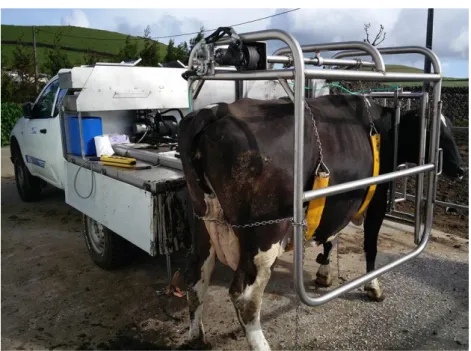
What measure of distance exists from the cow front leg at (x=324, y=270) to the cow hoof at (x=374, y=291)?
0.43m

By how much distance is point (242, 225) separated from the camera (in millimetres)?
2689

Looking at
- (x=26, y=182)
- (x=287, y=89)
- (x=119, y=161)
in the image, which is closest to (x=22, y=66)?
(x=26, y=182)

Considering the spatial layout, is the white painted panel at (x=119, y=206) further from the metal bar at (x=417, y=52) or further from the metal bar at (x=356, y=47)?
the metal bar at (x=417, y=52)

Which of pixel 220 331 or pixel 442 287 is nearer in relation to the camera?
pixel 220 331

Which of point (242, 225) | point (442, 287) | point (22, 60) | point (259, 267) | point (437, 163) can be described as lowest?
point (442, 287)

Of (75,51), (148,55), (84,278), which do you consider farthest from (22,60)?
(84,278)

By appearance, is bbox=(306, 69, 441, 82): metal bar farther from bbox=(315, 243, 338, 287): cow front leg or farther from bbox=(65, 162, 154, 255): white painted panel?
bbox=(315, 243, 338, 287): cow front leg

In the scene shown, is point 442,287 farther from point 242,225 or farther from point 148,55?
point 148,55

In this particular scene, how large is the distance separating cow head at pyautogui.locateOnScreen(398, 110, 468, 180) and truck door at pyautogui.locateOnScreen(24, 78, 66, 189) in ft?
12.4

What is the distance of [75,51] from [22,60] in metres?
12.5

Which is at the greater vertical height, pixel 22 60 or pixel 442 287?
pixel 22 60

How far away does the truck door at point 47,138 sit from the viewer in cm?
546

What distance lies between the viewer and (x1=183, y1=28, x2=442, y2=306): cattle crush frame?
7.23 feet

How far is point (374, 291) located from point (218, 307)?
1.38 m
